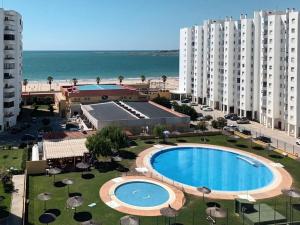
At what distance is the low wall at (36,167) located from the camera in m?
47.2

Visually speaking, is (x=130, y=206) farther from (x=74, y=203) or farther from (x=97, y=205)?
(x=74, y=203)

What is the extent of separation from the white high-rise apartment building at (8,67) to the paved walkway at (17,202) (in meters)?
29.8

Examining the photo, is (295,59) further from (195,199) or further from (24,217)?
(24,217)

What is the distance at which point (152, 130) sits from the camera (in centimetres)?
6619

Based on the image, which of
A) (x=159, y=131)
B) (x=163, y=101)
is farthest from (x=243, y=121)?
(x=159, y=131)

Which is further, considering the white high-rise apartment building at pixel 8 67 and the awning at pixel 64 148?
the white high-rise apartment building at pixel 8 67

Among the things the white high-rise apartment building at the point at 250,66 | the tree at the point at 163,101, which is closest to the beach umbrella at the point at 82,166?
the white high-rise apartment building at the point at 250,66

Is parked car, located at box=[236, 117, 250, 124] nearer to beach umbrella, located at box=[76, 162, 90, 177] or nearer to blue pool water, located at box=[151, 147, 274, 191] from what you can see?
blue pool water, located at box=[151, 147, 274, 191]

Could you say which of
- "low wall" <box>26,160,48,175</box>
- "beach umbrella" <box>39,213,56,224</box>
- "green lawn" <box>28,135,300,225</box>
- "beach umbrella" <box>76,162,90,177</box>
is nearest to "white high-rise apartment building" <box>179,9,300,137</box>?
"green lawn" <box>28,135,300,225</box>

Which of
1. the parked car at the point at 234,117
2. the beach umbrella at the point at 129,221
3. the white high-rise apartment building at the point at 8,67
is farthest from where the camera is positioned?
the parked car at the point at 234,117

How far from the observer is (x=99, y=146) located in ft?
161

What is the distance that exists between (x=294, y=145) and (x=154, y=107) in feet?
102

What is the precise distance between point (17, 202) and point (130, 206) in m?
12.0

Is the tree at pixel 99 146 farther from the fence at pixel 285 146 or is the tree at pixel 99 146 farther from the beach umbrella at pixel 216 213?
the fence at pixel 285 146
